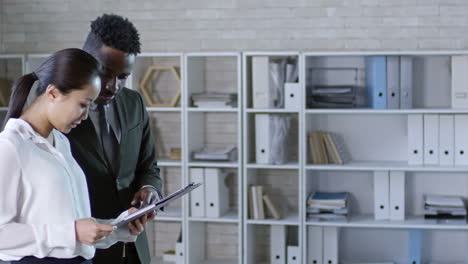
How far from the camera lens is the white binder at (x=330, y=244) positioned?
4.36 metres

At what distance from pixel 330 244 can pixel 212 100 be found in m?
1.24

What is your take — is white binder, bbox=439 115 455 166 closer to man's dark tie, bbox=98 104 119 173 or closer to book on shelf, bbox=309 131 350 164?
book on shelf, bbox=309 131 350 164

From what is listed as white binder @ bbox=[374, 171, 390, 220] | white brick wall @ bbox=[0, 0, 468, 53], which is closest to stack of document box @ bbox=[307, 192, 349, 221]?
white binder @ bbox=[374, 171, 390, 220]

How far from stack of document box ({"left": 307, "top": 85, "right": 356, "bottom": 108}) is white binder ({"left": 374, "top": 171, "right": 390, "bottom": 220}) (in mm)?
496

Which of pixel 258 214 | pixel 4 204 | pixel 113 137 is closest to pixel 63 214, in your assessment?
pixel 4 204

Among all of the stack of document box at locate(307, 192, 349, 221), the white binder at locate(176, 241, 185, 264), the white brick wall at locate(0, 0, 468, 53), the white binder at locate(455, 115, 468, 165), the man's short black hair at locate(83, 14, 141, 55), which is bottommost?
the white binder at locate(176, 241, 185, 264)

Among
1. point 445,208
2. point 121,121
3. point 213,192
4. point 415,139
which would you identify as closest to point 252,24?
point 213,192

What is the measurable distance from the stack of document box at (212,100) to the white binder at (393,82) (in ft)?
3.43

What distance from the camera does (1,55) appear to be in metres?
4.73

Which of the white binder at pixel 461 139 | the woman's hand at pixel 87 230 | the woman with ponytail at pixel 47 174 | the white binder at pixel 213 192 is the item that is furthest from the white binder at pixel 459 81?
the woman's hand at pixel 87 230

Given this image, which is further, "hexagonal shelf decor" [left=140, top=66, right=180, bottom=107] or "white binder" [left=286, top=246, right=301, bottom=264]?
"hexagonal shelf decor" [left=140, top=66, right=180, bottom=107]

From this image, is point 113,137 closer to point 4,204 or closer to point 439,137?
point 4,204

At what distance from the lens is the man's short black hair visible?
196 centimetres

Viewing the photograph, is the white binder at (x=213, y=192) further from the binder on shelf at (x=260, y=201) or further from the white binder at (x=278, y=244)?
the white binder at (x=278, y=244)
